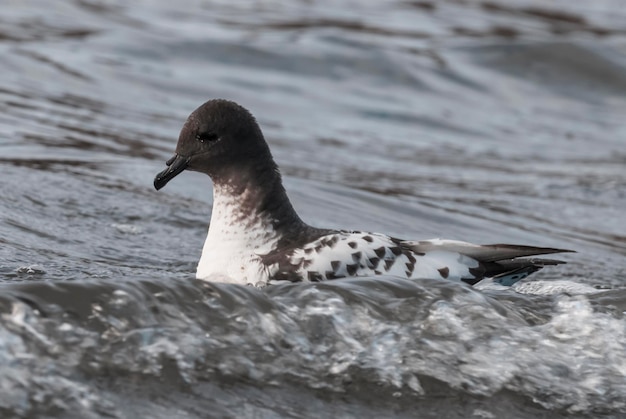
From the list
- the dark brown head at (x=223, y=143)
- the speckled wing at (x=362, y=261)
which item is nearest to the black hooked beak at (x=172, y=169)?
the dark brown head at (x=223, y=143)

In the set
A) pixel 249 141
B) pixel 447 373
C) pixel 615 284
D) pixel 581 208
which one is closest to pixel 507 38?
pixel 581 208

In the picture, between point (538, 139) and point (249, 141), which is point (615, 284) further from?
point (538, 139)

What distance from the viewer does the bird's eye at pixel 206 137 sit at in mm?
6434

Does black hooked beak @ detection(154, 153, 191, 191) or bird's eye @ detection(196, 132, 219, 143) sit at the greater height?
bird's eye @ detection(196, 132, 219, 143)

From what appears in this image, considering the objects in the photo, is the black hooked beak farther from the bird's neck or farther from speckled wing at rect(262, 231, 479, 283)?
speckled wing at rect(262, 231, 479, 283)

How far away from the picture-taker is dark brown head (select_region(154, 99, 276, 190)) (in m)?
6.42

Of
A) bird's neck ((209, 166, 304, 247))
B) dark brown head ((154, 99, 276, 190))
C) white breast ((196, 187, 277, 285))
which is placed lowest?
white breast ((196, 187, 277, 285))

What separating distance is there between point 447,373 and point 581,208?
556cm

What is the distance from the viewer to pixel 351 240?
604 cm

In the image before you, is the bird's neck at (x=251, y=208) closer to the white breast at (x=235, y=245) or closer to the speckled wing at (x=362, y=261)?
the white breast at (x=235, y=245)

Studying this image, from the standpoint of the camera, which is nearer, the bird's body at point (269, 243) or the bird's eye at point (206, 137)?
the bird's body at point (269, 243)

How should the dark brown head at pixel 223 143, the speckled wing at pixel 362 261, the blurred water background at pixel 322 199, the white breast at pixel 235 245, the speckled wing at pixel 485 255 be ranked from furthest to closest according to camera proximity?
the dark brown head at pixel 223 143, the speckled wing at pixel 485 255, the white breast at pixel 235 245, the speckled wing at pixel 362 261, the blurred water background at pixel 322 199

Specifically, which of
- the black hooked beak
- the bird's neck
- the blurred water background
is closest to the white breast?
the bird's neck

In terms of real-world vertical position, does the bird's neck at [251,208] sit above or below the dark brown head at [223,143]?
below
